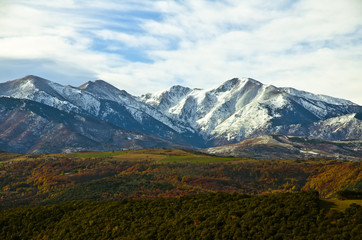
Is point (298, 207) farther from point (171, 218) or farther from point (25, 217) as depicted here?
point (25, 217)

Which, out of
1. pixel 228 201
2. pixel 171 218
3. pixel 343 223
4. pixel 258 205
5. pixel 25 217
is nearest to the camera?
pixel 343 223

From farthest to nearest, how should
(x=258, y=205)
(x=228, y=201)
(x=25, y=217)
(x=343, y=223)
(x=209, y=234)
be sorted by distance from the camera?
1. (x=25, y=217)
2. (x=228, y=201)
3. (x=258, y=205)
4. (x=209, y=234)
5. (x=343, y=223)

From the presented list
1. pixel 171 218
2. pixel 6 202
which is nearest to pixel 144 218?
pixel 171 218

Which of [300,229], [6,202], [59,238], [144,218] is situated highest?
[300,229]

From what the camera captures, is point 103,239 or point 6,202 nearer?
point 103,239

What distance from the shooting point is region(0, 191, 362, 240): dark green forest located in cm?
4520

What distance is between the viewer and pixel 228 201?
215 ft

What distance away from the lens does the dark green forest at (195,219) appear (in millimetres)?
45203

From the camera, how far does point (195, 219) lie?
57344mm

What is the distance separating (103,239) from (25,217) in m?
27.3

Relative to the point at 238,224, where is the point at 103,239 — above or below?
below

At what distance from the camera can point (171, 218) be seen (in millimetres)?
61625

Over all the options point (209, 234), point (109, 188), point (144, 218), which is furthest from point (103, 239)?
point (109, 188)

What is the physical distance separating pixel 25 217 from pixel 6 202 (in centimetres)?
12856
